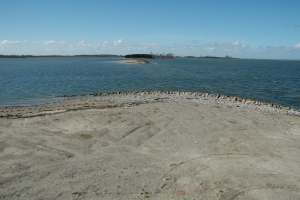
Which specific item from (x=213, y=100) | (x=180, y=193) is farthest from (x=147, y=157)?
(x=213, y=100)

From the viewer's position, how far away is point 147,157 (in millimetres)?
9234

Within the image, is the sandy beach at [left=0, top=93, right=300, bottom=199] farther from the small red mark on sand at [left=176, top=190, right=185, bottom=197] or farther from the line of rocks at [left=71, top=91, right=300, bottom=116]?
the line of rocks at [left=71, top=91, right=300, bottom=116]

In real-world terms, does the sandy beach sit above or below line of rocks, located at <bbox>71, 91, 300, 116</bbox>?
below

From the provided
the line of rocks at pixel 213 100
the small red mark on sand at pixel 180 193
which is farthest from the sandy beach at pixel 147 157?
the line of rocks at pixel 213 100

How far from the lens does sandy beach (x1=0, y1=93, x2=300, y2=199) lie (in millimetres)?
7055

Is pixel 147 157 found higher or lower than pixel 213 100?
lower

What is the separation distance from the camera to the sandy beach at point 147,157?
7055 mm

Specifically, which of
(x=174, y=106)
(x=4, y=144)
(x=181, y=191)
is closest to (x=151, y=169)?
(x=181, y=191)

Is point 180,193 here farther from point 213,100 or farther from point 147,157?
point 213,100

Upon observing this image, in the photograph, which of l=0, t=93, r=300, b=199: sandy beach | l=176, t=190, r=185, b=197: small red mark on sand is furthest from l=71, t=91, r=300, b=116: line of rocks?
l=176, t=190, r=185, b=197: small red mark on sand

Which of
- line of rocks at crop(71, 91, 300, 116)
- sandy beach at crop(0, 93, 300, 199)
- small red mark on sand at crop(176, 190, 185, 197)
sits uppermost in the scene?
line of rocks at crop(71, 91, 300, 116)

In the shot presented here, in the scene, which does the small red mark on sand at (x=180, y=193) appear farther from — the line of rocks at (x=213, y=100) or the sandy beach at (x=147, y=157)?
the line of rocks at (x=213, y=100)

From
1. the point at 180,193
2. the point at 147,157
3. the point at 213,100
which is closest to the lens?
the point at 180,193

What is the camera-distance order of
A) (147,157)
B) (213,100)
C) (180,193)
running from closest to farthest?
(180,193) → (147,157) → (213,100)
